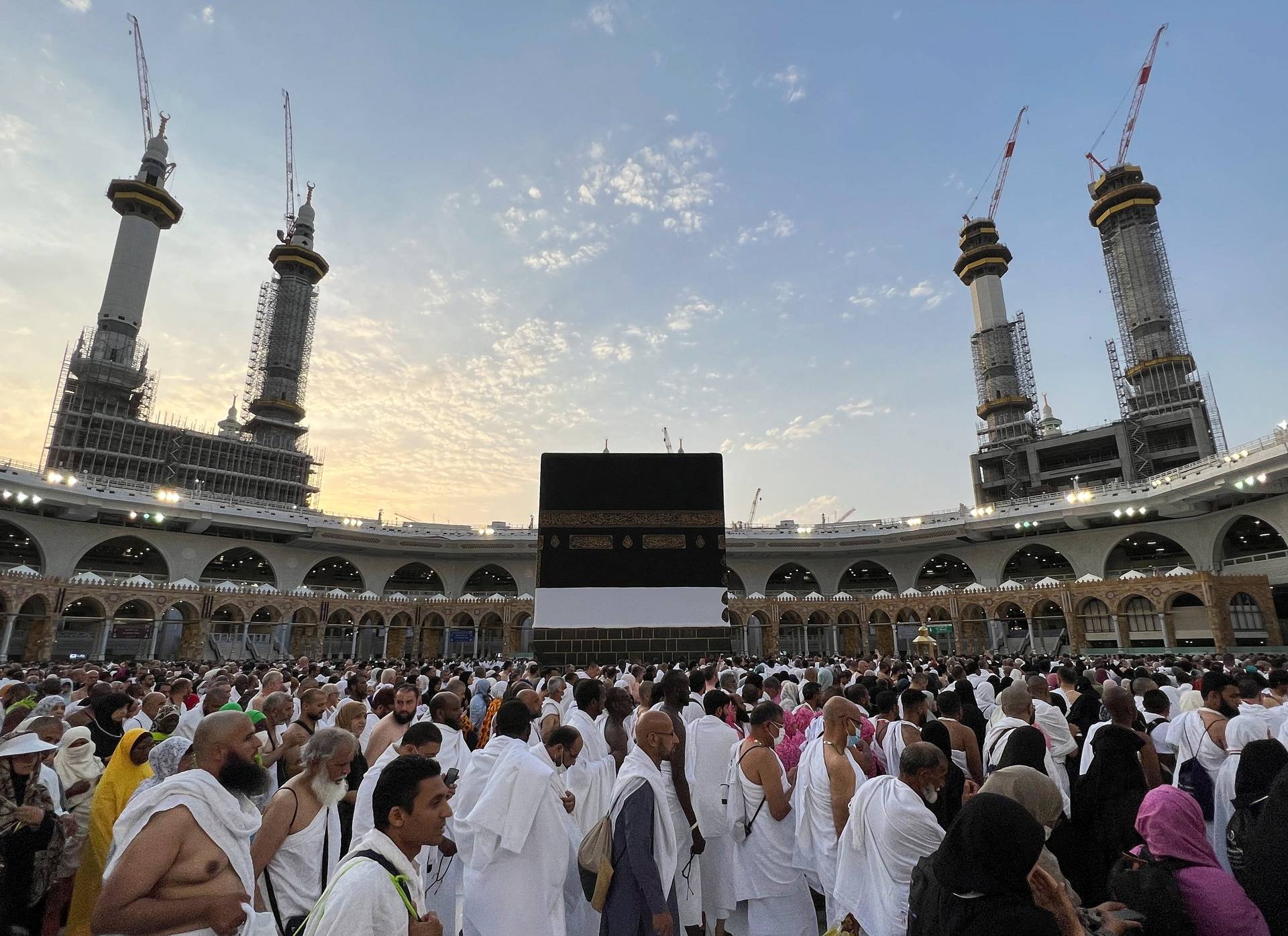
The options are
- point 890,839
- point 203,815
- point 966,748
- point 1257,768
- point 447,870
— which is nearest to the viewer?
point 203,815

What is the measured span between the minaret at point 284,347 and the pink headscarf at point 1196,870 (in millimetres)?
53906

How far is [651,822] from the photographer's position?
109 inches

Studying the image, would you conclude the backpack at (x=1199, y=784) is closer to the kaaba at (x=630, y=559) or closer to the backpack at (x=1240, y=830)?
the backpack at (x=1240, y=830)

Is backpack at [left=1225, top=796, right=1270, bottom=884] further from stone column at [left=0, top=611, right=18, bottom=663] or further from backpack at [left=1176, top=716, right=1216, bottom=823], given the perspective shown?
stone column at [left=0, top=611, right=18, bottom=663]

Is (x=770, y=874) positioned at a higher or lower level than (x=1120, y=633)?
lower

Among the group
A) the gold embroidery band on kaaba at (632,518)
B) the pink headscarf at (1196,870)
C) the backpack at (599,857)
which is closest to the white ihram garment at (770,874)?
the backpack at (599,857)

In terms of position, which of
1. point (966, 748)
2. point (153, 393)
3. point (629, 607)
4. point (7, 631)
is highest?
point (153, 393)

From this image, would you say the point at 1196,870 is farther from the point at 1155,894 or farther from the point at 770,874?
the point at 770,874

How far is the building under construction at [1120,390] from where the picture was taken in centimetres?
4031

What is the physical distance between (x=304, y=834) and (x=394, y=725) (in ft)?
6.51

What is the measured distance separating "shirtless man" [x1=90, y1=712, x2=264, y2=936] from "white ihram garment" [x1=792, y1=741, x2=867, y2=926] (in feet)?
7.96

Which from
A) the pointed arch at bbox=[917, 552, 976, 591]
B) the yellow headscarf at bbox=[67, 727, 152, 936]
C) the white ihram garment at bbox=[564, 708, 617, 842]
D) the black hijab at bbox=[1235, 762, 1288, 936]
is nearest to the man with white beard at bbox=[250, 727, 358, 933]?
the yellow headscarf at bbox=[67, 727, 152, 936]

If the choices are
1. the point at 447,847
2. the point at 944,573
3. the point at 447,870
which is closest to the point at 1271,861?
the point at 447,847

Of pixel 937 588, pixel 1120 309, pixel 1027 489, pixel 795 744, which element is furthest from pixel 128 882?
pixel 1120 309
